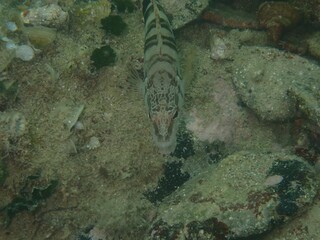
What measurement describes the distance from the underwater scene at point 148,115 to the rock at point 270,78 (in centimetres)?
2

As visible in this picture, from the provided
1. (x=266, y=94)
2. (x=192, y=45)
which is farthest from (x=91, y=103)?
(x=266, y=94)

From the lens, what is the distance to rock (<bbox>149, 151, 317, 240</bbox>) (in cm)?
421

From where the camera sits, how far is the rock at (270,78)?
559cm

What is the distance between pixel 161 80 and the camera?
554 centimetres

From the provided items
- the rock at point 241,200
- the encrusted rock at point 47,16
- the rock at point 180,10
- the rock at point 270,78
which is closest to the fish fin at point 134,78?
the rock at point 180,10

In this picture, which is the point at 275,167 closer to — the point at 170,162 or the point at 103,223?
the point at 170,162

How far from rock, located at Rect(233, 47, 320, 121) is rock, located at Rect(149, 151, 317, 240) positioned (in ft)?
3.27

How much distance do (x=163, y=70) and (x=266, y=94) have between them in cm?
165

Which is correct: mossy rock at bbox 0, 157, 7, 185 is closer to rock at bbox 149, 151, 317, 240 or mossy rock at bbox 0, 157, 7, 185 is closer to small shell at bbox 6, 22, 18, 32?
rock at bbox 149, 151, 317, 240

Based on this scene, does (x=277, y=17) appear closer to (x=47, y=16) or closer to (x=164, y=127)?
(x=164, y=127)

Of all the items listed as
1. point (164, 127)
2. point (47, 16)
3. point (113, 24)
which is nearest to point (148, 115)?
point (164, 127)

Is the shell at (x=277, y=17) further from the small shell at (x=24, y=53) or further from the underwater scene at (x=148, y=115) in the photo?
the small shell at (x=24, y=53)

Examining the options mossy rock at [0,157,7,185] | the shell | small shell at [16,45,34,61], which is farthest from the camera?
the shell

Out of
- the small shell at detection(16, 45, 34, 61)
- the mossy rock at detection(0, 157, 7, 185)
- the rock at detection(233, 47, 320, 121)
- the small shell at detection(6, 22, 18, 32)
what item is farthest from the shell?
the mossy rock at detection(0, 157, 7, 185)
